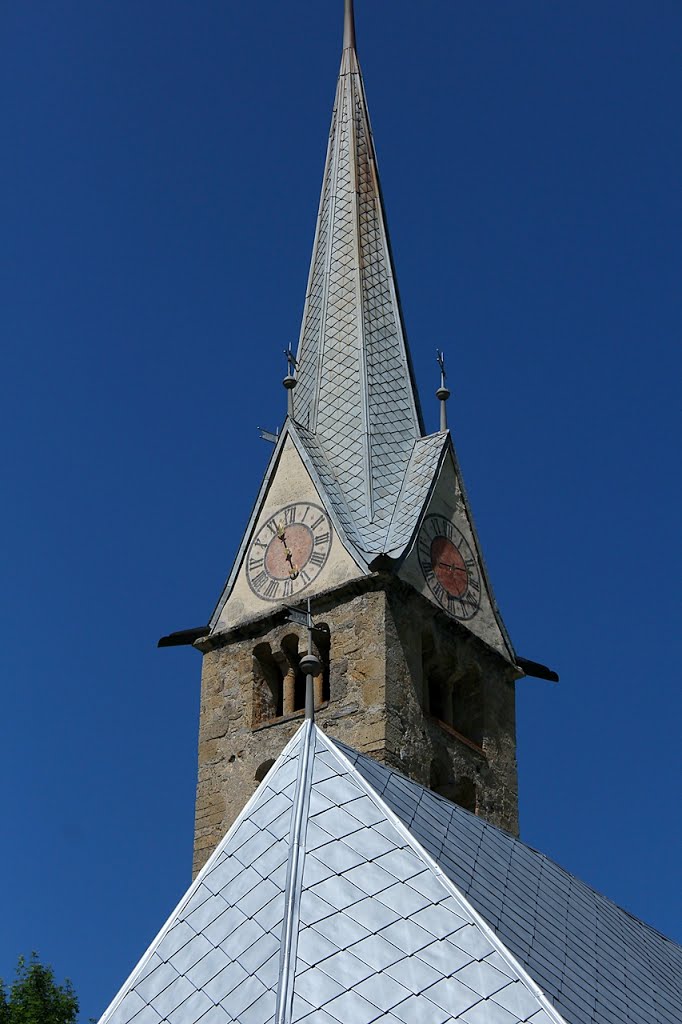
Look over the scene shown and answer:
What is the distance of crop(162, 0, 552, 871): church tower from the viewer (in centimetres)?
2991

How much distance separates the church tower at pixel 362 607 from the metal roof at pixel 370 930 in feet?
28.0

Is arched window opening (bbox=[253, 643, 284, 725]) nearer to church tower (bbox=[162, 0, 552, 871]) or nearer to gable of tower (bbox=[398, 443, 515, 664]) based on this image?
church tower (bbox=[162, 0, 552, 871])

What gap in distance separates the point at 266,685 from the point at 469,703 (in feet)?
9.75

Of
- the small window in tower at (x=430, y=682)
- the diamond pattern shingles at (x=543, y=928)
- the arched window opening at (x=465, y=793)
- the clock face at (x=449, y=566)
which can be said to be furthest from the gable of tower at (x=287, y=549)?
the diamond pattern shingles at (x=543, y=928)

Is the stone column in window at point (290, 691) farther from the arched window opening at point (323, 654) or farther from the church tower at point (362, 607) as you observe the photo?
the arched window opening at point (323, 654)

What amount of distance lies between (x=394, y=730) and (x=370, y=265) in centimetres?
1062

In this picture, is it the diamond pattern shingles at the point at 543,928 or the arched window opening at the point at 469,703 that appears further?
the arched window opening at the point at 469,703

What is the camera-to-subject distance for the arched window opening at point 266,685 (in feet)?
102

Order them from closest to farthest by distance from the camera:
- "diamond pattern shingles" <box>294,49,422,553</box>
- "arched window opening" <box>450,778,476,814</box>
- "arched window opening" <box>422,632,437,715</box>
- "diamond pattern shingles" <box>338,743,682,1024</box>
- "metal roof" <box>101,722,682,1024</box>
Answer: "metal roof" <box>101,722,682,1024</box> < "diamond pattern shingles" <box>338,743,682,1024</box> < "arched window opening" <box>450,778,476,814</box> < "arched window opening" <box>422,632,437,715</box> < "diamond pattern shingles" <box>294,49,422,553</box>

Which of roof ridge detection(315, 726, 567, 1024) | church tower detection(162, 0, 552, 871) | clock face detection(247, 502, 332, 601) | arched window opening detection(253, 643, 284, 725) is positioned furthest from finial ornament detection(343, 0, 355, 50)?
roof ridge detection(315, 726, 567, 1024)

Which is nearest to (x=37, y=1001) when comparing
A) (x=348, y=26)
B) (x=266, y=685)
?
(x=266, y=685)

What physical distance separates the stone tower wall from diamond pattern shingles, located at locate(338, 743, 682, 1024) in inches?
286

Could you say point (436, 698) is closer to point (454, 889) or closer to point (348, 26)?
point (454, 889)

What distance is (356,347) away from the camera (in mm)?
35469
